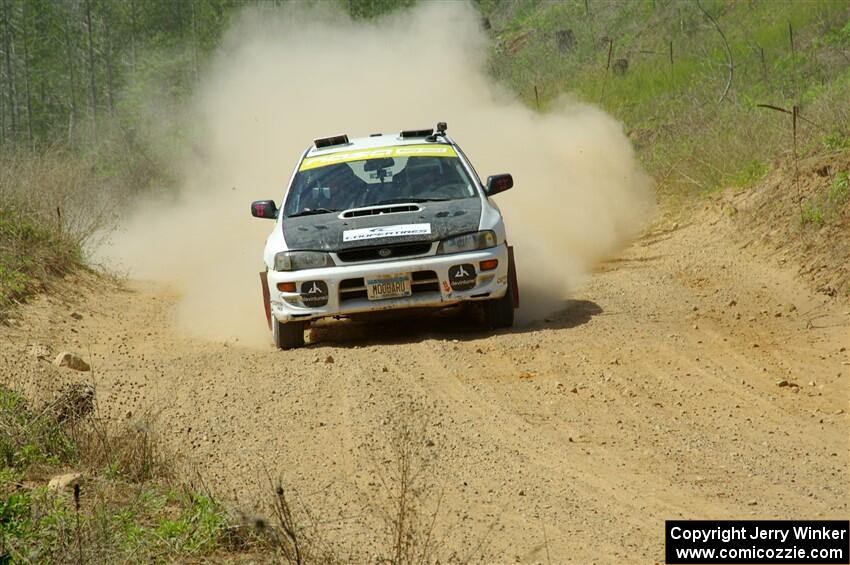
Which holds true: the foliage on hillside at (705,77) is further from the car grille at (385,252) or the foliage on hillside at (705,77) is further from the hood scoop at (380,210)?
the car grille at (385,252)

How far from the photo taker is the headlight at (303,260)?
10234 millimetres

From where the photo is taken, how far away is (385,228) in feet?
33.8

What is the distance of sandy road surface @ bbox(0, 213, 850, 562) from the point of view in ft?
19.6

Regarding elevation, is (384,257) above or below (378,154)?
below

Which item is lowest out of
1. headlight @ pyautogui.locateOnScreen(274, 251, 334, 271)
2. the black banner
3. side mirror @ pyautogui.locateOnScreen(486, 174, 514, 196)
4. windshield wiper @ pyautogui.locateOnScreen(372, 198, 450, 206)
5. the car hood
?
the black banner

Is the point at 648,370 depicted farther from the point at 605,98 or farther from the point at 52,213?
the point at 605,98

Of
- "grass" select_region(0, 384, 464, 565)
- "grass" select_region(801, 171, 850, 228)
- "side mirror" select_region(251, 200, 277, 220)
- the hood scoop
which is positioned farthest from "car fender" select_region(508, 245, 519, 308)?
"grass" select_region(801, 171, 850, 228)

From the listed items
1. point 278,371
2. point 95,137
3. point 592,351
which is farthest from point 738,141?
point 95,137

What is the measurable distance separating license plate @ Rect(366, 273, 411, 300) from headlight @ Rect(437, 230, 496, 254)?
1.30 ft

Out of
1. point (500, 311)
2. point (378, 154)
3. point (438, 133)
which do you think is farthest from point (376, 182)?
point (500, 311)

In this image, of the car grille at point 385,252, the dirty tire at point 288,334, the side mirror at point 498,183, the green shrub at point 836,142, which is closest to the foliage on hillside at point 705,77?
the green shrub at point 836,142

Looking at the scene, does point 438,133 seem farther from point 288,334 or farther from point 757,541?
point 757,541

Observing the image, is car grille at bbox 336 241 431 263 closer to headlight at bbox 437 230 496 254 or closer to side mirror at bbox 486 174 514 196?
headlight at bbox 437 230 496 254

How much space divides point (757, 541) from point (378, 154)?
22.9 feet
